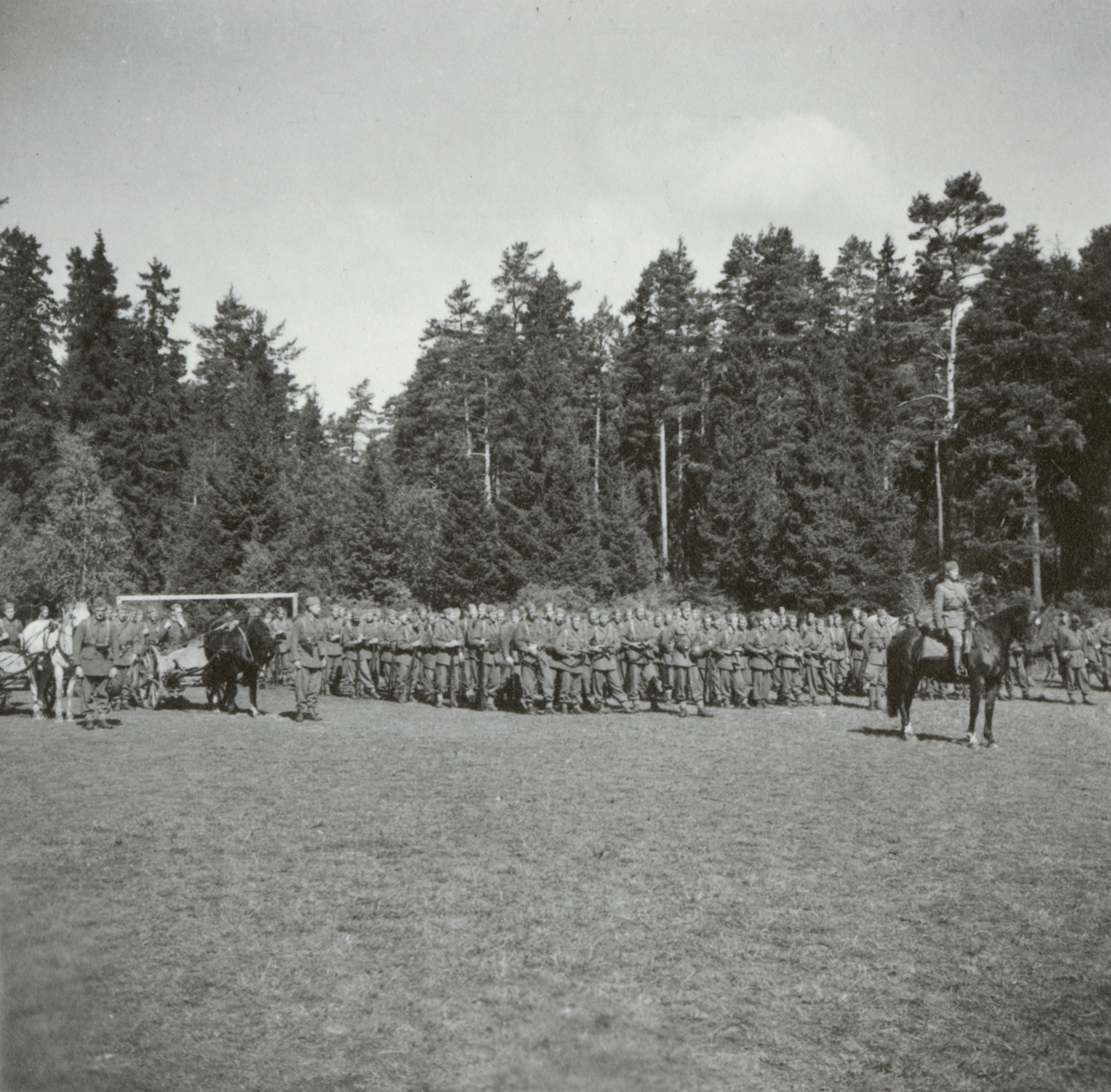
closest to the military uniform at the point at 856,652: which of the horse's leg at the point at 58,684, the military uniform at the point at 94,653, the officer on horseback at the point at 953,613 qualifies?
the officer on horseback at the point at 953,613

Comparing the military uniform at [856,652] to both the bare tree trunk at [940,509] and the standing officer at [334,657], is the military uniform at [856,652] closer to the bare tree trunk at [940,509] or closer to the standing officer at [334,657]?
the standing officer at [334,657]

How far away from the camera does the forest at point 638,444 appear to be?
3897 cm

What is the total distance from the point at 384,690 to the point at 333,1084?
20.9 m

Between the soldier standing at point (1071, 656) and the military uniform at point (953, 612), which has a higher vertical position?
the military uniform at point (953, 612)

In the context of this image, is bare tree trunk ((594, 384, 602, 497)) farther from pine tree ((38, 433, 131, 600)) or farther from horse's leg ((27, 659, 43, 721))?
horse's leg ((27, 659, 43, 721))

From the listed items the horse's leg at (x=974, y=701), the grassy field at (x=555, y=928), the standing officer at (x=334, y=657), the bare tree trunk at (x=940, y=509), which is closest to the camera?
the grassy field at (x=555, y=928)

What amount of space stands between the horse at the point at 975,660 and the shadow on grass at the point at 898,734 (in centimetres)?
20

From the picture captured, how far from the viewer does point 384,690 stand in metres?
25.1

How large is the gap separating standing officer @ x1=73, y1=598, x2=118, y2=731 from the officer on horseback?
13235 mm

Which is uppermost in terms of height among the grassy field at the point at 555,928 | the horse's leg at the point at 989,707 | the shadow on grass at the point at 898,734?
the horse's leg at the point at 989,707

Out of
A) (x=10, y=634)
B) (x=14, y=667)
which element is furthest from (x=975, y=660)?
(x=10, y=634)

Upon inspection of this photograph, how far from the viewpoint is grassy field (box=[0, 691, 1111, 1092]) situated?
4.82 m

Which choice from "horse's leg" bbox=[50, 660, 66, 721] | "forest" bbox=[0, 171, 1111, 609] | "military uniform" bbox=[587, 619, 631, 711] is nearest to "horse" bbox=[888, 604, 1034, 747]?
"military uniform" bbox=[587, 619, 631, 711]

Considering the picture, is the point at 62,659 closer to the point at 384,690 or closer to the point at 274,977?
the point at 384,690
